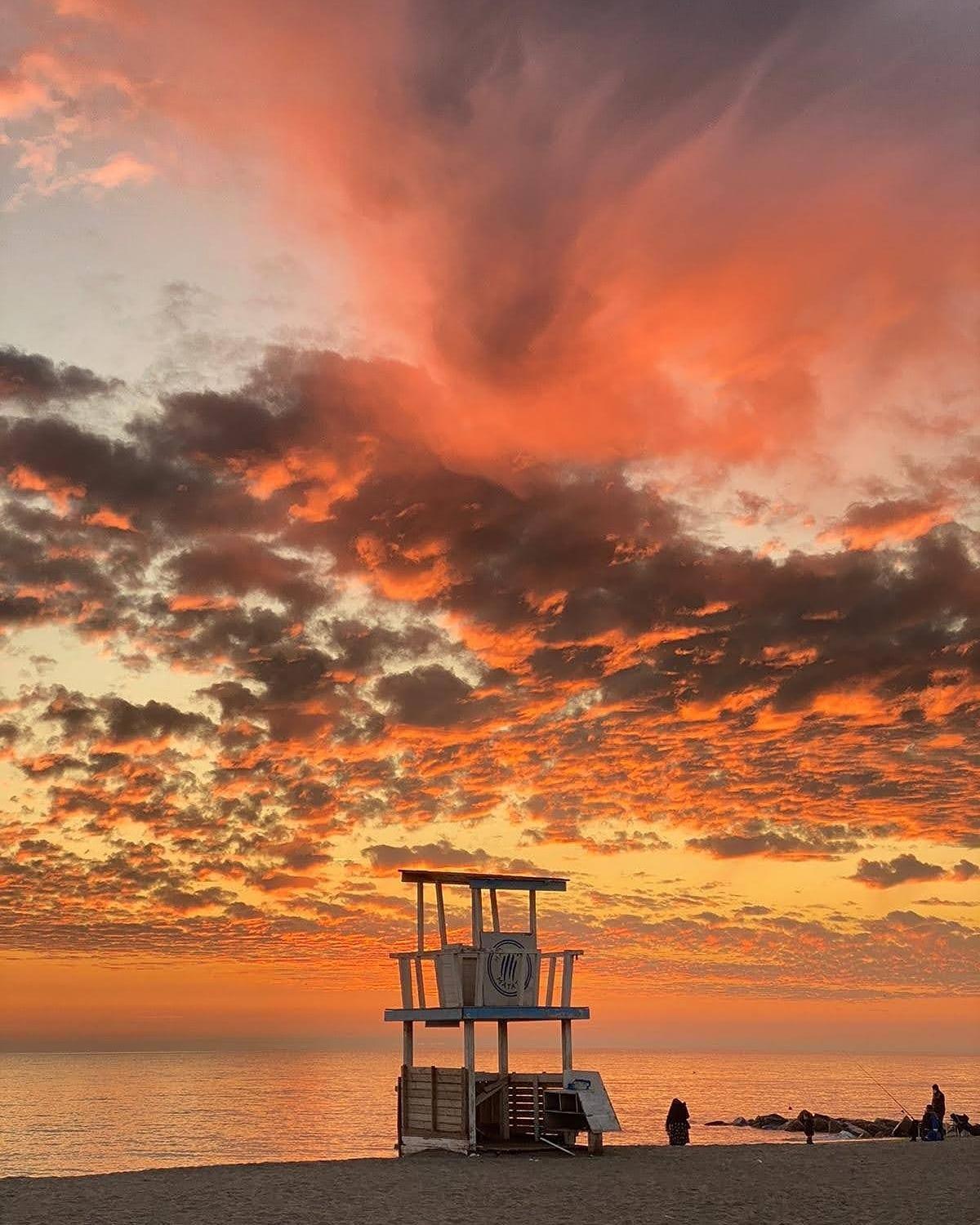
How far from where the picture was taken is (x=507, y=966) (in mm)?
32688

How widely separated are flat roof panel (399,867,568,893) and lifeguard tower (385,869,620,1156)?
21 mm

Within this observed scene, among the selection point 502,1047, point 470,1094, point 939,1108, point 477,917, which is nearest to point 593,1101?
point 470,1094

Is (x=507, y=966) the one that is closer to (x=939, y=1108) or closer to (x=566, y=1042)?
(x=566, y=1042)

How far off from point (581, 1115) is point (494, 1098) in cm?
261

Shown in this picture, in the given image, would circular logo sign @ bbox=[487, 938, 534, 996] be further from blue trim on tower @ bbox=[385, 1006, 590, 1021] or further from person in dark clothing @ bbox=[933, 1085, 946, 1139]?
person in dark clothing @ bbox=[933, 1085, 946, 1139]

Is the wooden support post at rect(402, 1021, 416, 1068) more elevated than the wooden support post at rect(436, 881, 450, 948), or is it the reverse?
the wooden support post at rect(436, 881, 450, 948)

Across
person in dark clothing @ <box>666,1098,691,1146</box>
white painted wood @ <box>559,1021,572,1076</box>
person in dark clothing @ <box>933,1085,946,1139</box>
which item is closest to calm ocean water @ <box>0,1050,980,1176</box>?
person in dark clothing @ <box>933,1085,946,1139</box>

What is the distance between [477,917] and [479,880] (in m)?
0.99

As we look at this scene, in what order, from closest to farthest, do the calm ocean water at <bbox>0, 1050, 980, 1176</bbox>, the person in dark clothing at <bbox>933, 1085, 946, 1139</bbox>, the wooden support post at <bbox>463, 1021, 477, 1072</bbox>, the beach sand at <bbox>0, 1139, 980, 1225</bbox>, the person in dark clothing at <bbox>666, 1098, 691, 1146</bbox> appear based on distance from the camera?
1. the beach sand at <bbox>0, 1139, 980, 1225</bbox>
2. the wooden support post at <bbox>463, 1021, 477, 1072</bbox>
3. the person in dark clothing at <bbox>666, 1098, 691, 1146</bbox>
4. the person in dark clothing at <bbox>933, 1085, 946, 1139</bbox>
5. the calm ocean water at <bbox>0, 1050, 980, 1176</bbox>

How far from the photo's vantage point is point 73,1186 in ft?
85.9

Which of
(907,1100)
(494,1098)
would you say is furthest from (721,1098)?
(494,1098)

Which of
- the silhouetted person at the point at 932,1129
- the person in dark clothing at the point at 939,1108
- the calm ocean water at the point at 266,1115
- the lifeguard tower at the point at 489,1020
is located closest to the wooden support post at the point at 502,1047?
the lifeguard tower at the point at 489,1020

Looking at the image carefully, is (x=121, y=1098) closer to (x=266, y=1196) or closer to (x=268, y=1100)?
(x=268, y=1100)

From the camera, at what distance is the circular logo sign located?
3253 cm
